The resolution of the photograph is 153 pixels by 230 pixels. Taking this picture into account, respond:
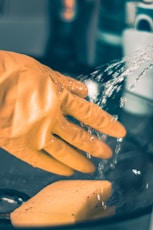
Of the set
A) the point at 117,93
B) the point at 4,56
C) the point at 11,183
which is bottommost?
the point at 11,183

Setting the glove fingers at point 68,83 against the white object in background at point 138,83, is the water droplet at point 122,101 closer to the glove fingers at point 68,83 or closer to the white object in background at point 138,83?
the white object in background at point 138,83

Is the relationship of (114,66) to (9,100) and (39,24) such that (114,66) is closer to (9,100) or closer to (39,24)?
(9,100)

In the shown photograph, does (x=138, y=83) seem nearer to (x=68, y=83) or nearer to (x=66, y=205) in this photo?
(x=68, y=83)

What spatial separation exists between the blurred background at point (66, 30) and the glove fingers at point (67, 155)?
11.3 inches

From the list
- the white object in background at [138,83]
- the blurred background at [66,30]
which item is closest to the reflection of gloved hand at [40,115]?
the white object in background at [138,83]

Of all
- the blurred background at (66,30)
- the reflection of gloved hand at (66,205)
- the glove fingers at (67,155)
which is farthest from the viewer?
the blurred background at (66,30)

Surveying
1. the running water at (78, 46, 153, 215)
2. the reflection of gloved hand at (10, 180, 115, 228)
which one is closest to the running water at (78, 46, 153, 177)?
the running water at (78, 46, 153, 215)

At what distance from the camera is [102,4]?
1073mm

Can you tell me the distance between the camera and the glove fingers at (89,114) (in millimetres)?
757

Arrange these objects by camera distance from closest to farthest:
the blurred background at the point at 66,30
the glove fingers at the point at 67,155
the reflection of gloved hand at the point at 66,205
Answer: the reflection of gloved hand at the point at 66,205, the glove fingers at the point at 67,155, the blurred background at the point at 66,30

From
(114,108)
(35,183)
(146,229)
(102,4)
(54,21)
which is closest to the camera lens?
(146,229)

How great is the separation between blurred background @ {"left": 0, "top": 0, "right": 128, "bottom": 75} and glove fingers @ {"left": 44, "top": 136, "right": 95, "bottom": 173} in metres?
0.29

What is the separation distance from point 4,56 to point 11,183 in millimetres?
223

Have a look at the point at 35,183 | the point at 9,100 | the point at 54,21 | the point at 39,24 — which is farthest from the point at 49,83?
the point at 39,24
